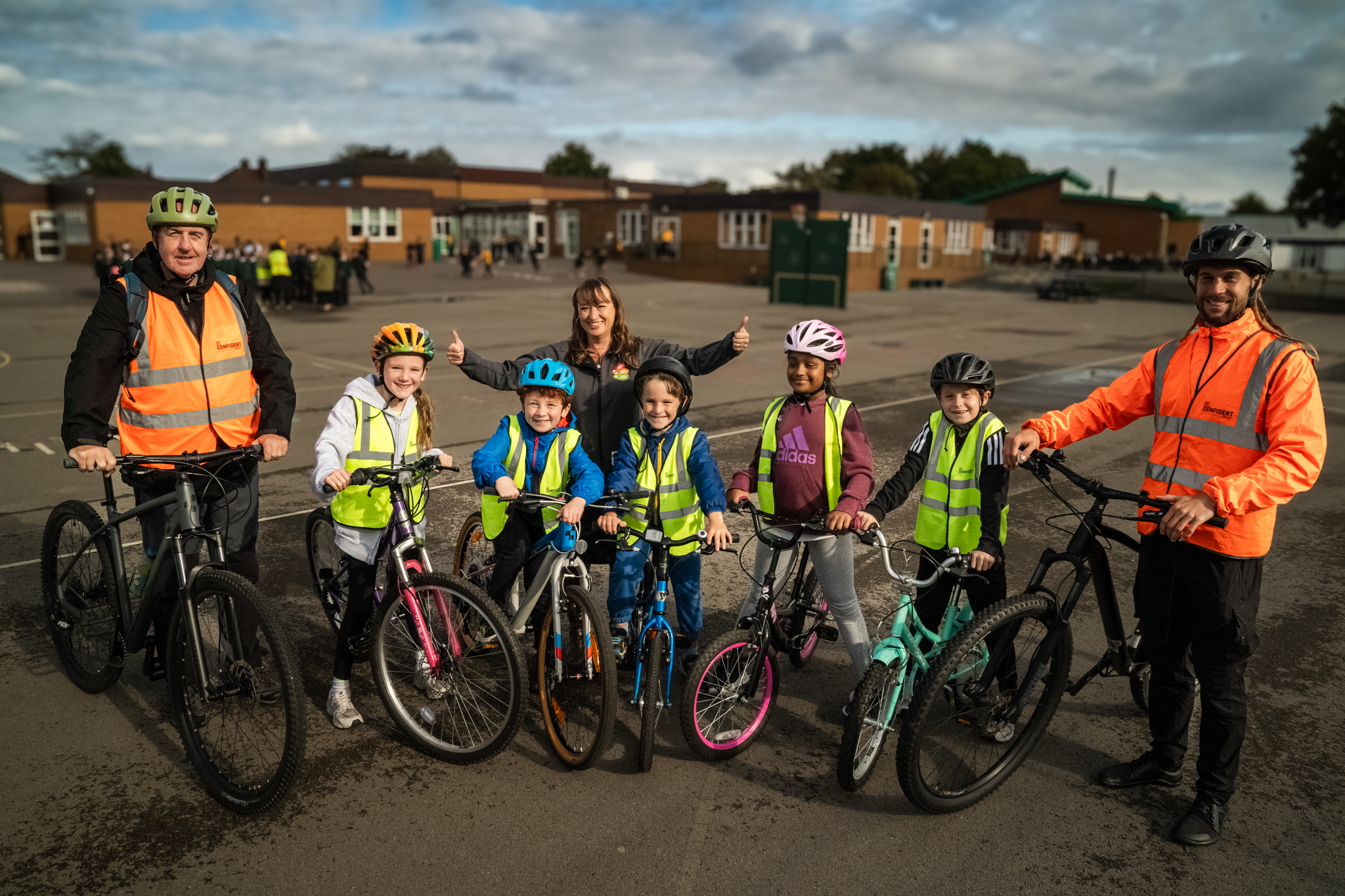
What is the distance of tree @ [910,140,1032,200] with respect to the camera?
298 ft

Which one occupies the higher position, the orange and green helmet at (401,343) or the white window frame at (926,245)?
the white window frame at (926,245)

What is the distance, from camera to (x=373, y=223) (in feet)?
163

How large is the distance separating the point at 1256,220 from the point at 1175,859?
9093 centimetres

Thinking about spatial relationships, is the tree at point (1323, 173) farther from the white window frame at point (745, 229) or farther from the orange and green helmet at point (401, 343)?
the orange and green helmet at point (401, 343)

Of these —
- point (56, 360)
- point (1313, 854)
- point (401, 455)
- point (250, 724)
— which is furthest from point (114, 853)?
point (56, 360)

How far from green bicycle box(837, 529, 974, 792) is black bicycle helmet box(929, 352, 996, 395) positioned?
2.53 ft

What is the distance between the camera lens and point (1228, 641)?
3398mm

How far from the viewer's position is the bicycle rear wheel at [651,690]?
365 cm

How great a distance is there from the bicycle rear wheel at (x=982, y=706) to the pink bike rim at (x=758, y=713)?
27.6 inches

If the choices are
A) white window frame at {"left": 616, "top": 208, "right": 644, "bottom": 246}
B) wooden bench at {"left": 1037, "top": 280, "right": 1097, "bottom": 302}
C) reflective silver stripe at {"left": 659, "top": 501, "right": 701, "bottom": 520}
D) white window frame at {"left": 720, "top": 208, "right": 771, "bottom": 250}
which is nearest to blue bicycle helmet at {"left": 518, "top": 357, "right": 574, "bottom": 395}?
reflective silver stripe at {"left": 659, "top": 501, "right": 701, "bottom": 520}

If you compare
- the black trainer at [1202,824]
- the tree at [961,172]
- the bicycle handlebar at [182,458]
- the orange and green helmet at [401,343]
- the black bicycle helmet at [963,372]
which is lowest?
the black trainer at [1202,824]

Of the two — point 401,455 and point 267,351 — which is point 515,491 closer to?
point 401,455

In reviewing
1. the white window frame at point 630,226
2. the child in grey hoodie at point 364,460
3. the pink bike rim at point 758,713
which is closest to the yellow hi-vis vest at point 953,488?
the pink bike rim at point 758,713

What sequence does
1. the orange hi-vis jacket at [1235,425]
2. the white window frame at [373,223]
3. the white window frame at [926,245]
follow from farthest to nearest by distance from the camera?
1. the white window frame at [373,223]
2. the white window frame at [926,245]
3. the orange hi-vis jacket at [1235,425]
